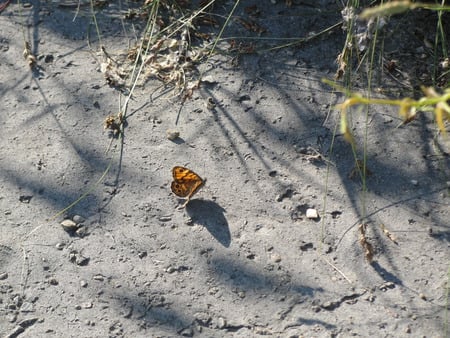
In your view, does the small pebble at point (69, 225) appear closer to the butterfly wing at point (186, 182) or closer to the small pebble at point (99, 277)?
the small pebble at point (99, 277)

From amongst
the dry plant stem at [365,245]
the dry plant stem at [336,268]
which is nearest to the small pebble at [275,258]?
the dry plant stem at [336,268]

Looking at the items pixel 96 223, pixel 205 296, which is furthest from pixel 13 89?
pixel 205 296

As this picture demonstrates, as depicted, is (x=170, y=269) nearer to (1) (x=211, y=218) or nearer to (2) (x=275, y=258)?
(1) (x=211, y=218)

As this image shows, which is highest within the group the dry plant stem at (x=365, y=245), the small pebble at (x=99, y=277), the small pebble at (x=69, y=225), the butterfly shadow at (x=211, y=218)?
the dry plant stem at (x=365, y=245)

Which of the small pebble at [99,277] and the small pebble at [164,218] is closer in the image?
the small pebble at [99,277]

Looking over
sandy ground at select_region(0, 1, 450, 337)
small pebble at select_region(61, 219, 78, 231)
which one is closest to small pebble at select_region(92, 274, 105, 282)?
sandy ground at select_region(0, 1, 450, 337)

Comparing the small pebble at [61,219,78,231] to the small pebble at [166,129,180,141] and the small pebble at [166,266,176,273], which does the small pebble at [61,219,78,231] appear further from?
the small pebble at [166,129,180,141]

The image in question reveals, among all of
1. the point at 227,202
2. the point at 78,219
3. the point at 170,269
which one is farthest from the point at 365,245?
the point at 78,219

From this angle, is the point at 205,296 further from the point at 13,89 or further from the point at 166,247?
the point at 13,89
